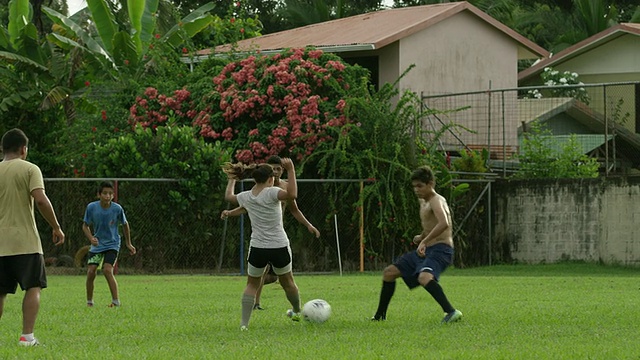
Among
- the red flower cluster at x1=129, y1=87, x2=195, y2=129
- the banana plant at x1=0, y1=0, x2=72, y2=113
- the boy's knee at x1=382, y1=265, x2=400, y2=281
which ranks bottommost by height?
the boy's knee at x1=382, y1=265, x2=400, y2=281

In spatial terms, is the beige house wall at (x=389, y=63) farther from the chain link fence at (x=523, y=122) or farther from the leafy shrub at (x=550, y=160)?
→ the leafy shrub at (x=550, y=160)

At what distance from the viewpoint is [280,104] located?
86.2ft

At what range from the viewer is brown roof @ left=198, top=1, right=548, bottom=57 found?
97.7 ft

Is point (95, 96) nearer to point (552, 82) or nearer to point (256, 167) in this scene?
point (552, 82)

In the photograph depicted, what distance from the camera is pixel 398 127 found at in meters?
25.5

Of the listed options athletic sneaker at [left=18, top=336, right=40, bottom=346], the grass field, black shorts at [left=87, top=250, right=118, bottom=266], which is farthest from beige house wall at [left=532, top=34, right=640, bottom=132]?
athletic sneaker at [left=18, top=336, right=40, bottom=346]

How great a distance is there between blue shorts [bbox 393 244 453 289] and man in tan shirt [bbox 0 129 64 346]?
12.0 ft

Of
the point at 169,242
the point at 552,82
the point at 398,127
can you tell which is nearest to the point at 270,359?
the point at 169,242

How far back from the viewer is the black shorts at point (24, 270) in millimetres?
9922

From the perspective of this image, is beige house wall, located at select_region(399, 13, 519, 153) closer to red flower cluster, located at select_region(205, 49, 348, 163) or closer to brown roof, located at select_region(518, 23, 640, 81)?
red flower cluster, located at select_region(205, 49, 348, 163)

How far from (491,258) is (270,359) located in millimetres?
18345

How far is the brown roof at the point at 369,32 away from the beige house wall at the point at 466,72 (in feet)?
1.00

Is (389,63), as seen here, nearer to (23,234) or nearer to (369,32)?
(369,32)

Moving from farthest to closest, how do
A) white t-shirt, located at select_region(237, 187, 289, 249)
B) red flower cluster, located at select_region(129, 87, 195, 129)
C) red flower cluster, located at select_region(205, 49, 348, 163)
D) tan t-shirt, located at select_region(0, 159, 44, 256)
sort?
red flower cluster, located at select_region(129, 87, 195, 129)
red flower cluster, located at select_region(205, 49, 348, 163)
white t-shirt, located at select_region(237, 187, 289, 249)
tan t-shirt, located at select_region(0, 159, 44, 256)
